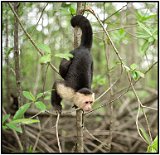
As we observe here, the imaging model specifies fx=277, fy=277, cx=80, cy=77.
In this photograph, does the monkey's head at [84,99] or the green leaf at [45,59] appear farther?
the monkey's head at [84,99]

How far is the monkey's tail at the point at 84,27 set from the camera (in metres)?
2.86

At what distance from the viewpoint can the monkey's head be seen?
10.0ft

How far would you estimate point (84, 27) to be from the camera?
2939mm

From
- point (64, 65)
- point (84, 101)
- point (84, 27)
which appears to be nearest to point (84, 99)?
point (84, 101)

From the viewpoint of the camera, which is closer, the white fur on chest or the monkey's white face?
the monkey's white face

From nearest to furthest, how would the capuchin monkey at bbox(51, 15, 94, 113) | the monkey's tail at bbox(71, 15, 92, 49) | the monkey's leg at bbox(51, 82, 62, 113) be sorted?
the monkey's tail at bbox(71, 15, 92, 49)
the capuchin monkey at bbox(51, 15, 94, 113)
the monkey's leg at bbox(51, 82, 62, 113)

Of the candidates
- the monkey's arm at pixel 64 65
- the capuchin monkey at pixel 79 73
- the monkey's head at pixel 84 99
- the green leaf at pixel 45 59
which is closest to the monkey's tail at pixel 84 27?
the capuchin monkey at pixel 79 73

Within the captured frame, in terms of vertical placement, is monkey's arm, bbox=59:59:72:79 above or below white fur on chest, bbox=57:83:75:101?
above

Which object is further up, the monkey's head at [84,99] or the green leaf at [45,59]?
the green leaf at [45,59]

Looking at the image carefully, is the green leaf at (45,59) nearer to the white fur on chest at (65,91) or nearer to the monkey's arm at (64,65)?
the monkey's arm at (64,65)

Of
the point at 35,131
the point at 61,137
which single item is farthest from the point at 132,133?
the point at 35,131

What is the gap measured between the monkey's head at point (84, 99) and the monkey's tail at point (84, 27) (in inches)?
19.8

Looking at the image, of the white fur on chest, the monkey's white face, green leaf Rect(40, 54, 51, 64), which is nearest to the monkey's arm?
the white fur on chest

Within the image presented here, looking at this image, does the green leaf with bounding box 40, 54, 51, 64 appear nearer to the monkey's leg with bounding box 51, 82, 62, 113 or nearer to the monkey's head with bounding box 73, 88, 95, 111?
the monkey's head with bounding box 73, 88, 95, 111
